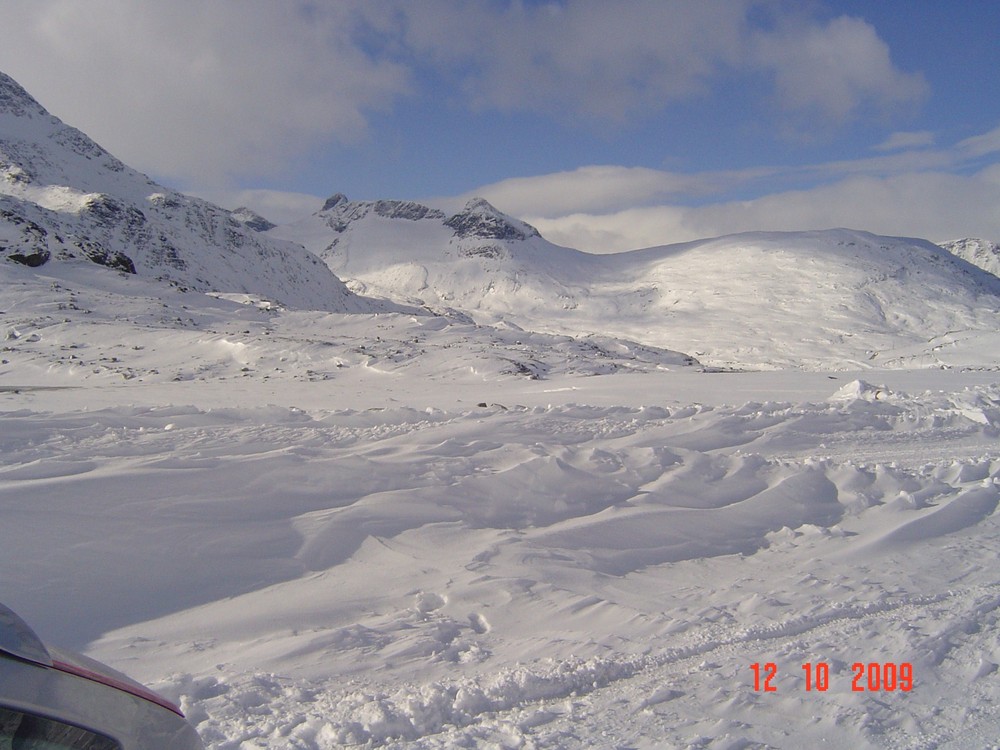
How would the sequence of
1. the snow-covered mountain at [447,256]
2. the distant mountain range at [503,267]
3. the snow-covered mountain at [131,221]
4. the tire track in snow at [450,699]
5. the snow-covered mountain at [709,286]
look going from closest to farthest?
the tire track in snow at [450,699], the snow-covered mountain at [131,221], the distant mountain range at [503,267], the snow-covered mountain at [709,286], the snow-covered mountain at [447,256]

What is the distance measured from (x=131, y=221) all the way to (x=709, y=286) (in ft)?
238

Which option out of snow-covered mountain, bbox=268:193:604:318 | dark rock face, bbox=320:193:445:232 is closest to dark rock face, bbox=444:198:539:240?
snow-covered mountain, bbox=268:193:604:318

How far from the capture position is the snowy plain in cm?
330

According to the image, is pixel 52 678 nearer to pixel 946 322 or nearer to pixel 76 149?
pixel 76 149

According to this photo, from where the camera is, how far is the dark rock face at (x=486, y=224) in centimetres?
12300

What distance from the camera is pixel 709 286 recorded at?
91.4 metres

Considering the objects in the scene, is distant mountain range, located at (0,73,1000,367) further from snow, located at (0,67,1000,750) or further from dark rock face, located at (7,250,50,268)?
snow, located at (0,67,1000,750)

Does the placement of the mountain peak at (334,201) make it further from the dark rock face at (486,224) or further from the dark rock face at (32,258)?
the dark rock face at (32,258)

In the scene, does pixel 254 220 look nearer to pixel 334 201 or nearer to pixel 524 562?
pixel 334 201

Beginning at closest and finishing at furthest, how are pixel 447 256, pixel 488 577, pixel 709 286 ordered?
pixel 488 577 → pixel 709 286 → pixel 447 256

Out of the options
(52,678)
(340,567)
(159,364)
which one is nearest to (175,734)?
(52,678)
